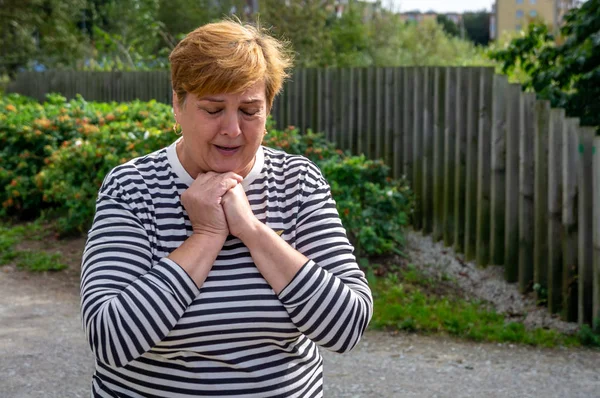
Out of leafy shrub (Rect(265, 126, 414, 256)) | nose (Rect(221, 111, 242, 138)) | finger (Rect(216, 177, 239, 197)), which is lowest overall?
leafy shrub (Rect(265, 126, 414, 256))

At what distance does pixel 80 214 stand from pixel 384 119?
2.87 meters

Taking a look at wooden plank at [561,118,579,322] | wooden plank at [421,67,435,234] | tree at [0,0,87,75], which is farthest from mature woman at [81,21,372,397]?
tree at [0,0,87,75]

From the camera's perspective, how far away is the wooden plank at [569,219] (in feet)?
19.4

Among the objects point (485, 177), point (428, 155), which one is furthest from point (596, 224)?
point (428, 155)

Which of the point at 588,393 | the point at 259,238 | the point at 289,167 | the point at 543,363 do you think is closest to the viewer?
the point at 259,238

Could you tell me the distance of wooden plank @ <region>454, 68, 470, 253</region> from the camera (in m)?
7.42

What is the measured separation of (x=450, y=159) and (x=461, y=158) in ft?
0.60

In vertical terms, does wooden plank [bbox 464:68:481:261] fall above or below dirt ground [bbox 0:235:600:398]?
above

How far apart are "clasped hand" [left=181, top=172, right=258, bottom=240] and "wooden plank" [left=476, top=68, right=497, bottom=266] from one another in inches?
198

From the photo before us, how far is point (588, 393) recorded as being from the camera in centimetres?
484

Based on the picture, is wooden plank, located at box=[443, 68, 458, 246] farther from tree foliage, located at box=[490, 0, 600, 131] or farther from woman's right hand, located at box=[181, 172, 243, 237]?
woman's right hand, located at box=[181, 172, 243, 237]

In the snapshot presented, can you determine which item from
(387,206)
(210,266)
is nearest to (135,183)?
(210,266)

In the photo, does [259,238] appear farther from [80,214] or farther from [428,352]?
[80,214]

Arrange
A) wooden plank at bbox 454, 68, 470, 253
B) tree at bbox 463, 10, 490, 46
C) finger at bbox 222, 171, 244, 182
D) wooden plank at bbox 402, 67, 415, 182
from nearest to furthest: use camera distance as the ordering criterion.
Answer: finger at bbox 222, 171, 244, 182, wooden plank at bbox 454, 68, 470, 253, wooden plank at bbox 402, 67, 415, 182, tree at bbox 463, 10, 490, 46
